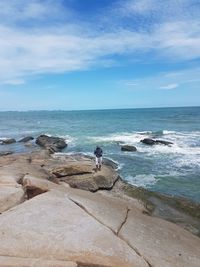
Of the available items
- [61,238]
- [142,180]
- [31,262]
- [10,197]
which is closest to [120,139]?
[142,180]

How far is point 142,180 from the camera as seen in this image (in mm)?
25250

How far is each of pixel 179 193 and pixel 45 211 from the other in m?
13.6

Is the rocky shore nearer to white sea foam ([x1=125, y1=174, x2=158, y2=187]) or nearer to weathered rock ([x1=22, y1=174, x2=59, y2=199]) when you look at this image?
weathered rock ([x1=22, y1=174, x2=59, y2=199])

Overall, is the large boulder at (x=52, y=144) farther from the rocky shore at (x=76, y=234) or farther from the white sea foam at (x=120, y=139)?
the rocky shore at (x=76, y=234)

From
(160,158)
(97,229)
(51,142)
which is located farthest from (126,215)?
(51,142)

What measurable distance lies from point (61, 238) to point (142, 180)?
56.0 ft

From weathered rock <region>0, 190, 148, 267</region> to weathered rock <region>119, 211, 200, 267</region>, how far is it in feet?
1.39

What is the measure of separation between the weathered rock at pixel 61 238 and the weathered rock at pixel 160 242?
0.43 m

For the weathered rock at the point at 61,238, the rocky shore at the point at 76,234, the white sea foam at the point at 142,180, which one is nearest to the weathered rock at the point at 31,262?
the rocky shore at the point at 76,234

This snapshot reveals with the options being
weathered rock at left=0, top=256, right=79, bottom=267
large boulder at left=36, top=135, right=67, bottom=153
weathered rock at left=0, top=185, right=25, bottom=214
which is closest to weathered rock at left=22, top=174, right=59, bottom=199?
weathered rock at left=0, top=185, right=25, bottom=214

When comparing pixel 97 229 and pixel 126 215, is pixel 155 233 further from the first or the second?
pixel 97 229

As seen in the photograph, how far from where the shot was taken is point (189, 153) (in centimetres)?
3669

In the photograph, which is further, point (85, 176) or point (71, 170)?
point (71, 170)

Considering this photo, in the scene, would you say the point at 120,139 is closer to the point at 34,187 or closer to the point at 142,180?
the point at 142,180
